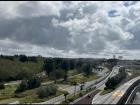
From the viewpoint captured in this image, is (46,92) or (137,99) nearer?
(137,99)

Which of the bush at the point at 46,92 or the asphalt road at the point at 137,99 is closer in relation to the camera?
the asphalt road at the point at 137,99

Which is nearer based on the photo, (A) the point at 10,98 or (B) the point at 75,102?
(B) the point at 75,102

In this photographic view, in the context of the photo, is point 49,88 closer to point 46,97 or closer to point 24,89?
point 46,97

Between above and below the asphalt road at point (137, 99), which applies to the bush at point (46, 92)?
above

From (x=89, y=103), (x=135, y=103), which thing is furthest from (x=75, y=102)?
(x=135, y=103)

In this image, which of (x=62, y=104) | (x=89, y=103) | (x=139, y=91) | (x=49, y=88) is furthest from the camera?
(x=139, y=91)

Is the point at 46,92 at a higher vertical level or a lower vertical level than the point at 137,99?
higher

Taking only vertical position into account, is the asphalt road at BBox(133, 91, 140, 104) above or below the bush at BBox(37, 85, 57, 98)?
below

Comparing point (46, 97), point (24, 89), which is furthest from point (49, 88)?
point (24, 89)

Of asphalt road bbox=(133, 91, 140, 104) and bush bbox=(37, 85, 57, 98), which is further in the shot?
bush bbox=(37, 85, 57, 98)

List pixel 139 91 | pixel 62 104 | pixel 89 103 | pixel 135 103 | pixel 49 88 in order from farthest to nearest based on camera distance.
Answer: pixel 139 91 < pixel 49 88 < pixel 135 103 < pixel 89 103 < pixel 62 104
